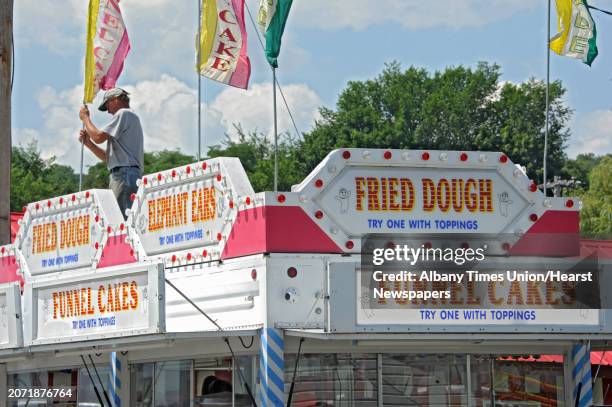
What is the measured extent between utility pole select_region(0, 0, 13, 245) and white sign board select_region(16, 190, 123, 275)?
86 cm

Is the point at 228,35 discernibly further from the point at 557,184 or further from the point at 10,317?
the point at 557,184

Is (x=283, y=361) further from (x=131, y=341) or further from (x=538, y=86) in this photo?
(x=538, y=86)

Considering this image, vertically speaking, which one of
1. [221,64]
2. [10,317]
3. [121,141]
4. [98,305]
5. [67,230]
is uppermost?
[221,64]

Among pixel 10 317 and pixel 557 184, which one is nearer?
pixel 10 317

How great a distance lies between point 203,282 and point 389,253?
238cm

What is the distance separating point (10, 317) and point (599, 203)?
46.9 m

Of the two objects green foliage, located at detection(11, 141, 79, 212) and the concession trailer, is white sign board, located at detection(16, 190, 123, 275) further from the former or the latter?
green foliage, located at detection(11, 141, 79, 212)

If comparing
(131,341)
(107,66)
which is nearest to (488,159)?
(131,341)

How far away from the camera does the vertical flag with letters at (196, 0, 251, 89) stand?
1558cm

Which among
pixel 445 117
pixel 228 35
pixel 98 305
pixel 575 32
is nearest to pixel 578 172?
pixel 445 117

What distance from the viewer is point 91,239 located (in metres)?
14.8

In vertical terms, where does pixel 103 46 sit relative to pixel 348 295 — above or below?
above

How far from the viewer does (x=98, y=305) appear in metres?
13.0

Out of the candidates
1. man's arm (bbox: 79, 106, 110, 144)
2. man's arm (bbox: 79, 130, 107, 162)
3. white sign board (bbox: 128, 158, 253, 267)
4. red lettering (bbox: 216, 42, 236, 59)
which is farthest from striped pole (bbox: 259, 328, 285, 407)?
red lettering (bbox: 216, 42, 236, 59)
